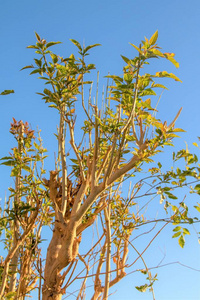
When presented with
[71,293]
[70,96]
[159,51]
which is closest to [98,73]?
[70,96]

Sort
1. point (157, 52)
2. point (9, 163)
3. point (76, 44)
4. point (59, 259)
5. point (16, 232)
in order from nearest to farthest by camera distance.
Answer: point (157, 52) → point (59, 259) → point (76, 44) → point (16, 232) → point (9, 163)

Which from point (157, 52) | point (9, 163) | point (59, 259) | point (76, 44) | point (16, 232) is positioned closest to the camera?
point (157, 52)

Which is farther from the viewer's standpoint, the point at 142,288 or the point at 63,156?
the point at 142,288

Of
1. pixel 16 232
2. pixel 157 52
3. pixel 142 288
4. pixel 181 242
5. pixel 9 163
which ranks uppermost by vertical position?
pixel 157 52

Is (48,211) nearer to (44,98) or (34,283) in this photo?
(34,283)

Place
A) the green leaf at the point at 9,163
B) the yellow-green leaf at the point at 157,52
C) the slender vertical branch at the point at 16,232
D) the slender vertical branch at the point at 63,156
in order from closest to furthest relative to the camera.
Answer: the yellow-green leaf at the point at 157,52
the slender vertical branch at the point at 63,156
the slender vertical branch at the point at 16,232
the green leaf at the point at 9,163

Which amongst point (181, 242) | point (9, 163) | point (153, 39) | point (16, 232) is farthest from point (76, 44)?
point (181, 242)

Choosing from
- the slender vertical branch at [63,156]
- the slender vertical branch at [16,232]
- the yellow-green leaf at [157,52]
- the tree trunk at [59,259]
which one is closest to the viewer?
the yellow-green leaf at [157,52]

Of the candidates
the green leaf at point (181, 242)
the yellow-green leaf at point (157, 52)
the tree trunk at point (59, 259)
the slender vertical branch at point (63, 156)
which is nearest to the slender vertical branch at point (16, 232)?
the tree trunk at point (59, 259)

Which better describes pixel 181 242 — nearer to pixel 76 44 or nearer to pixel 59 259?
pixel 59 259

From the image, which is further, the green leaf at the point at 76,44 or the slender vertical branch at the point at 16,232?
the slender vertical branch at the point at 16,232

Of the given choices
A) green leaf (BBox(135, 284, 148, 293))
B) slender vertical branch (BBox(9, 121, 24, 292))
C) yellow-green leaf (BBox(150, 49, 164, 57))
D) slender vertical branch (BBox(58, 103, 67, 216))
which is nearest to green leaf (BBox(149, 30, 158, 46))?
yellow-green leaf (BBox(150, 49, 164, 57))

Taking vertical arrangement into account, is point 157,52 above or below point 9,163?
above

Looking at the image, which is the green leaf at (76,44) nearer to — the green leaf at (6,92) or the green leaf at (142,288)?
the green leaf at (6,92)
